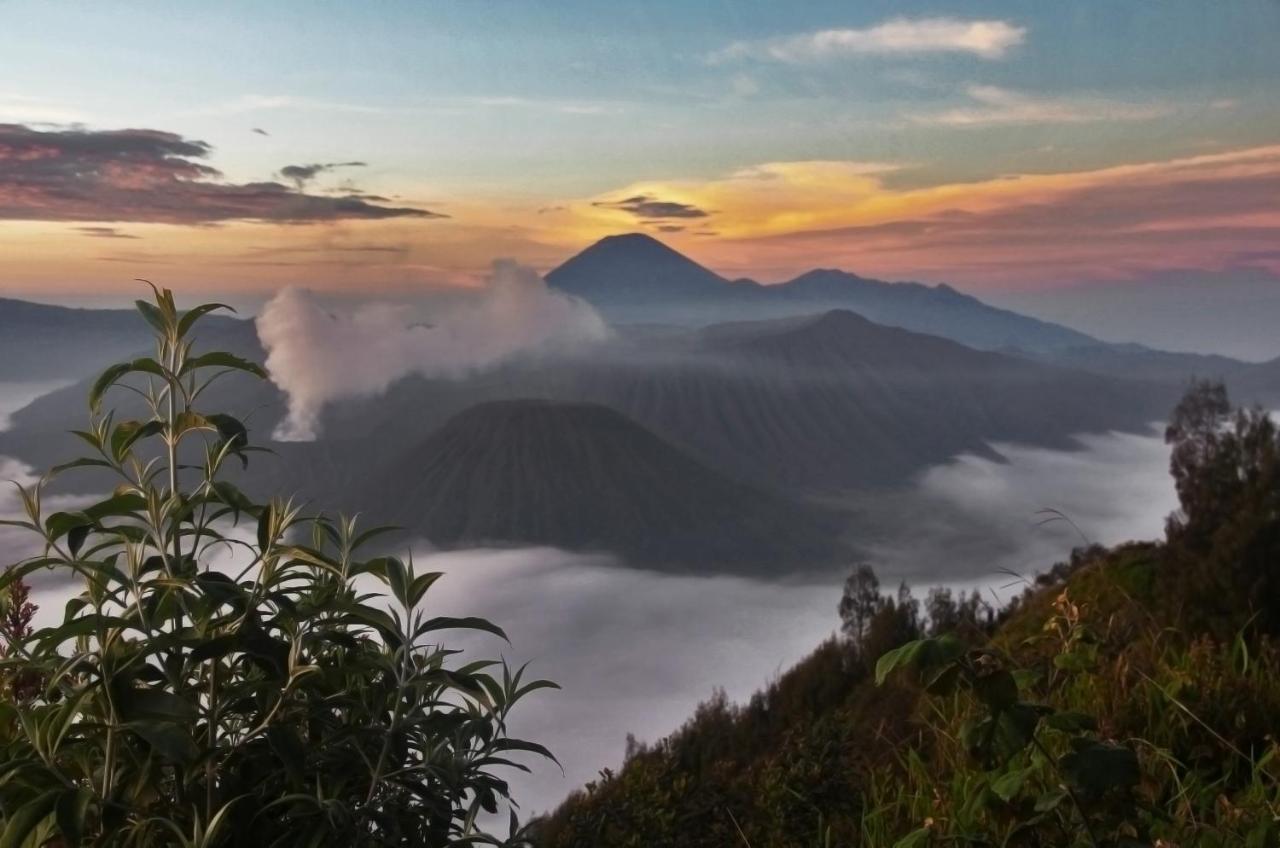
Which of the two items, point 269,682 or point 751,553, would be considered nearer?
point 269,682

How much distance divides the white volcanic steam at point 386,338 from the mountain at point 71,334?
8.9 inches

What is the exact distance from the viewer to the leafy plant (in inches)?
32.0

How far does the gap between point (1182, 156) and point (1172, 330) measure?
0.74 metres

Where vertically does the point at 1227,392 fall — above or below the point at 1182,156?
below

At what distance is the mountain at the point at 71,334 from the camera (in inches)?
135

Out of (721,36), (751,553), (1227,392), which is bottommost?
(751,553)

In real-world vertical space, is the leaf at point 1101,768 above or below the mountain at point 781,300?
below

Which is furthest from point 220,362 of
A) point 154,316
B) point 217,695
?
point 217,695

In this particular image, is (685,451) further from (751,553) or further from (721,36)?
(721,36)

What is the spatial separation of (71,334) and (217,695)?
3.08 meters

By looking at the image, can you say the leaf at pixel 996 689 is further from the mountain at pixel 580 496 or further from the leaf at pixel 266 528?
the mountain at pixel 580 496

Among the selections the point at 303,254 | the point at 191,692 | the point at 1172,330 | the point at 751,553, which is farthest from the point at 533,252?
the point at 191,692

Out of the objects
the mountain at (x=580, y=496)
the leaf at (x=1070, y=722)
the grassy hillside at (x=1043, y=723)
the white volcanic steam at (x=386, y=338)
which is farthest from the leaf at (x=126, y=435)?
the mountain at (x=580, y=496)

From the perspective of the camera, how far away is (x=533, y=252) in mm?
3932
